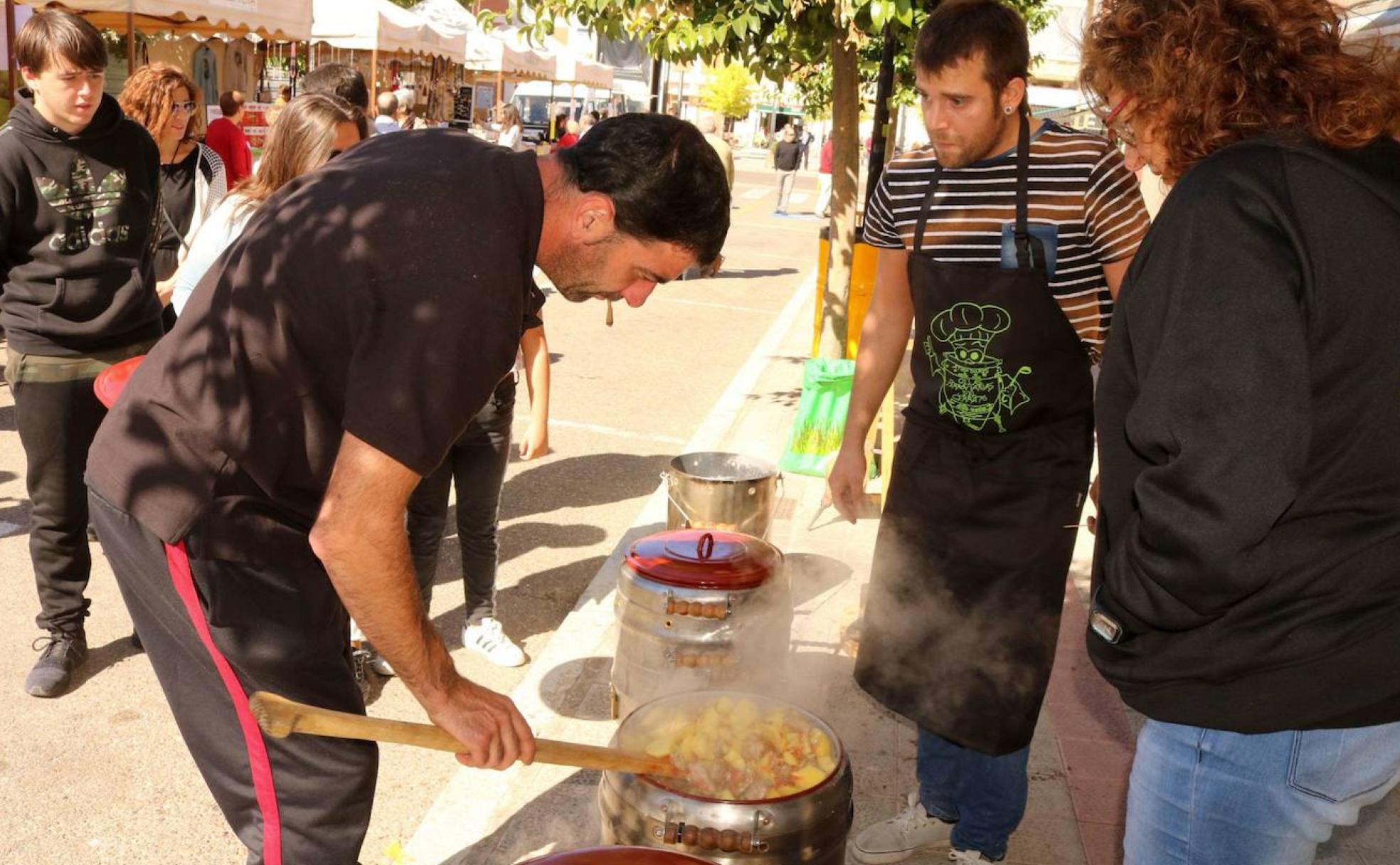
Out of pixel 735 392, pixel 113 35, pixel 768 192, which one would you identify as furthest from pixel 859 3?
pixel 768 192

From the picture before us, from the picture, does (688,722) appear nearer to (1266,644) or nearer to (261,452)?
(261,452)

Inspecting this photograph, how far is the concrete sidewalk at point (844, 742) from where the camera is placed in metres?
3.45

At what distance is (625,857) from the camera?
6.92ft

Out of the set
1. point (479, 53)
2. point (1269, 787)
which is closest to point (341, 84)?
point (1269, 787)

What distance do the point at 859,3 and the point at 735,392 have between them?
3934mm

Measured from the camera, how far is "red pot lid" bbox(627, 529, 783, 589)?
138 inches

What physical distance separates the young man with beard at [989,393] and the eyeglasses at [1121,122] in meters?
0.83

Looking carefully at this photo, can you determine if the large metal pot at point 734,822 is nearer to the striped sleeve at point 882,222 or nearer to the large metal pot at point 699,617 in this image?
the large metal pot at point 699,617

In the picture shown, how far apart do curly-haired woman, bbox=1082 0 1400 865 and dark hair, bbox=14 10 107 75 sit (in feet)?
11.2

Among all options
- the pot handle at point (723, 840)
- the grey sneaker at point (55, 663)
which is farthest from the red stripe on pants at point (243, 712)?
the grey sneaker at point (55, 663)

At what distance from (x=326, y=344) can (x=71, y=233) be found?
8.78ft

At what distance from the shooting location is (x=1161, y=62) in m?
1.78

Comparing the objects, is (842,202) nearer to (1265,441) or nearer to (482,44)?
(1265,441)

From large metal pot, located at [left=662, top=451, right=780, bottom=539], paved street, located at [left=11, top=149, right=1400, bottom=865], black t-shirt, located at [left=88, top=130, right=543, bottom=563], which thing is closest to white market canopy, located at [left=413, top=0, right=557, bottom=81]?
paved street, located at [left=11, top=149, right=1400, bottom=865]
